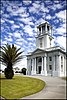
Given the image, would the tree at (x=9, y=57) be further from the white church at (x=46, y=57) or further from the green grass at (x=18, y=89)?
the white church at (x=46, y=57)

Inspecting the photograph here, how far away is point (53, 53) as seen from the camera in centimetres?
4347

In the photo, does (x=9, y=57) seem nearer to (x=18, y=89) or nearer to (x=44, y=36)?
(x=18, y=89)

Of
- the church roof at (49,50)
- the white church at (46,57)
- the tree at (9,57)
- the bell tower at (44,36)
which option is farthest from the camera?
the bell tower at (44,36)

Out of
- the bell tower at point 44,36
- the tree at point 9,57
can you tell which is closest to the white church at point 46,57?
the bell tower at point 44,36

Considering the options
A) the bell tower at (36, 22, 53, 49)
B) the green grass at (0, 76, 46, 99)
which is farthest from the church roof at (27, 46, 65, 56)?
the green grass at (0, 76, 46, 99)

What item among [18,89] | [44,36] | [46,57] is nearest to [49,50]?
[46,57]

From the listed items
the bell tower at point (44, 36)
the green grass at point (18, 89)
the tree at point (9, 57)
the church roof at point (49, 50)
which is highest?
the bell tower at point (44, 36)

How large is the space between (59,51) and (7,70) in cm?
2283

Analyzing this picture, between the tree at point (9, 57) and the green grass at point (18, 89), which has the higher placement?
the tree at point (9, 57)

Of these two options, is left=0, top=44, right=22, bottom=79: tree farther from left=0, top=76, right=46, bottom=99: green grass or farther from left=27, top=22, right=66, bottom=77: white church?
left=27, top=22, right=66, bottom=77: white church

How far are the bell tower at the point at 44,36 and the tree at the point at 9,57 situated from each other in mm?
27480

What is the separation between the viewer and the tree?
22.2 metres

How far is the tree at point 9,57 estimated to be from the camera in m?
22.2

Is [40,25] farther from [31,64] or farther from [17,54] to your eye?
[17,54]
